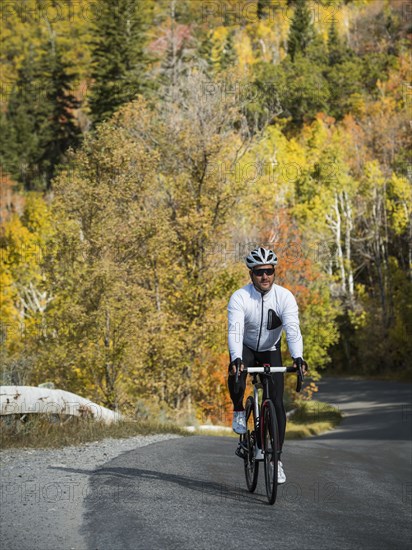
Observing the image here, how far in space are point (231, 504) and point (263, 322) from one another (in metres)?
1.85

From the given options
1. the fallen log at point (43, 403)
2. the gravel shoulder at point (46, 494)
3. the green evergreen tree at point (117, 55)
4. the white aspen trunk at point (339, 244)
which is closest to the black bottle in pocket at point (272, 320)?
the gravel shoulder at point (46, 494)

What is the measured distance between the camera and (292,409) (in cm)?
3912

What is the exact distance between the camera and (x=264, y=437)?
7.46 m

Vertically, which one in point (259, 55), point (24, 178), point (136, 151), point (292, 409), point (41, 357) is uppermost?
point (259, 55)

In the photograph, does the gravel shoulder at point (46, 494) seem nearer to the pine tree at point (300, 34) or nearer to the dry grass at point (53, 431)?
the dry grass at point (53, 431)

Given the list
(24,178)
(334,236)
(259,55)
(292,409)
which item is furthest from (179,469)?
(259,55)

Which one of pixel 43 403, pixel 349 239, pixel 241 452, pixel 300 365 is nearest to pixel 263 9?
pixel 349 239

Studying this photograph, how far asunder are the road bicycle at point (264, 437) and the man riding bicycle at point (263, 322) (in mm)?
140

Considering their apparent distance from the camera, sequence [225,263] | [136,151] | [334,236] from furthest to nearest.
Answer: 1. [334,236]
2. [225,263]
3. [136,151]

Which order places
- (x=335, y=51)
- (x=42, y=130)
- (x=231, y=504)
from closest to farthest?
(x=231, y=504) < (x=42, y=130) < (x=335, y=51)

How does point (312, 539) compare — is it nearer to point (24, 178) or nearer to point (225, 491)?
point (225, 491)

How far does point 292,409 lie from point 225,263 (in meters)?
14.0

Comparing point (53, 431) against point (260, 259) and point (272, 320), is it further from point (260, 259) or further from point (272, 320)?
point (260, 259)

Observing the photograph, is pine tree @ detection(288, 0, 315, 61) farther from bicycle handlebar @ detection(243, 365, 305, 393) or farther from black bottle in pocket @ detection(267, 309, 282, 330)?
bicycle handlebar @ detection(243, 365, 305, 393)
